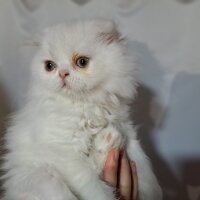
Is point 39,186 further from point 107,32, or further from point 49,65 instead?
point 107,32

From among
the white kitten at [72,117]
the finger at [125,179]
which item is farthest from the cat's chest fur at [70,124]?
the finger at [125,179]

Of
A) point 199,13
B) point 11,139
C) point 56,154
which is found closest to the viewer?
point 56,154

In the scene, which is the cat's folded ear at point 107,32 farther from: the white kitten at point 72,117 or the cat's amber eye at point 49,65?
the cat's amber eye at point 49,65

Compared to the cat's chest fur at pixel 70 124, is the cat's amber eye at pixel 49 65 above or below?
above

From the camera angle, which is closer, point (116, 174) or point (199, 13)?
point (116, 174)

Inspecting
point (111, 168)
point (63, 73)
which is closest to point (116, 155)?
point (111, 168)

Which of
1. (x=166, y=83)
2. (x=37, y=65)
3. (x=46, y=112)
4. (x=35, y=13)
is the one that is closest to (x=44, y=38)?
(x=37, y=65)

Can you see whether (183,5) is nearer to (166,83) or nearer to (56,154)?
(166,83)
